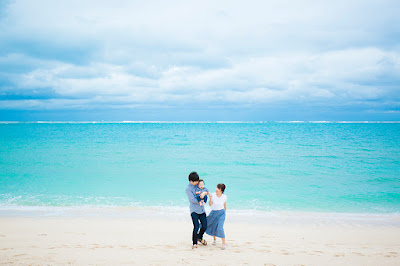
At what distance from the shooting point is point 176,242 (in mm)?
6504

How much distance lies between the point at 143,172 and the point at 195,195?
13.2 metres

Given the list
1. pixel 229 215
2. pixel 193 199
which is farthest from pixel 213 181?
pixel 193 199

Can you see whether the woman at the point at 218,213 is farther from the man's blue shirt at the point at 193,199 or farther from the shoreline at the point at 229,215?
the shoreline at the point at 229,215

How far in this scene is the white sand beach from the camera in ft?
17.3

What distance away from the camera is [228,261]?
5.19m

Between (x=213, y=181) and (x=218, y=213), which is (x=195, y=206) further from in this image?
(x=213, y=181)

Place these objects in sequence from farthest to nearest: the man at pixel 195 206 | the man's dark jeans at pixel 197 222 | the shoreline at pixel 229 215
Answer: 1. the shoreline at pixel 229 215
2. the man's dark jeans at pixel 197 222
3. the man at pixel 195 206

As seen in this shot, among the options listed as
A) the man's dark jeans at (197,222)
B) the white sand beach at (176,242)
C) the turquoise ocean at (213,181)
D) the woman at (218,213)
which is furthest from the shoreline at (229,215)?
the man's dark jeans at (197,222)

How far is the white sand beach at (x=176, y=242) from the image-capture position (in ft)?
17.3

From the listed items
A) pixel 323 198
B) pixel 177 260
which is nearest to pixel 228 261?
pixel 177 260

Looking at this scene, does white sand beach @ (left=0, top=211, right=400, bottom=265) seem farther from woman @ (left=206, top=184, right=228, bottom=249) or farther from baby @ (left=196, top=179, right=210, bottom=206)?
baby @ (left=196, top=179, right=210, bottom=206)

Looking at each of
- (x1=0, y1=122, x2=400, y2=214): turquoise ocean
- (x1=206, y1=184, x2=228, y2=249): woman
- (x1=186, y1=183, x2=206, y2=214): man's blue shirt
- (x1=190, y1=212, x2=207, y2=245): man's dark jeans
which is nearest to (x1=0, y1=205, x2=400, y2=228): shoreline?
(x1=0, y1=122, x2=400, y2=214): turquoise ocean

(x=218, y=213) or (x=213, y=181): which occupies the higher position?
(x=218, y=213)

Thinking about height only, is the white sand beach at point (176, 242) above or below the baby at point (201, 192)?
below
